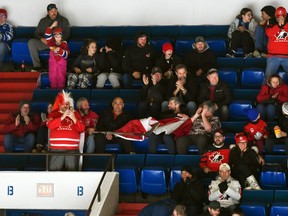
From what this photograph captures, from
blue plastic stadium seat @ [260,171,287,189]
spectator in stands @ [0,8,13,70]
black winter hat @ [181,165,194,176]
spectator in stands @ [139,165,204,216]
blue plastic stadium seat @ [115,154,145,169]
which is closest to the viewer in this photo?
spectator in stands @ [139,165,204,216]

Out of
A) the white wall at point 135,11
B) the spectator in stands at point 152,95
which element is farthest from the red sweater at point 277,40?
the spectator in stands at point 152,95

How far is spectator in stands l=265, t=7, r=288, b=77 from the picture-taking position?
15.2 meters

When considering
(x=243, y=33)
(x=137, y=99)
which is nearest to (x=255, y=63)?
(x=243, y=33)

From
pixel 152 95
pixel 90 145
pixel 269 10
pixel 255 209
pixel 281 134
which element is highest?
pixel 269 10

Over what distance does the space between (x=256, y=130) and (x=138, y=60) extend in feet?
8.20

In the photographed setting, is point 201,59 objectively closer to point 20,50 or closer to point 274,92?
point 274,92

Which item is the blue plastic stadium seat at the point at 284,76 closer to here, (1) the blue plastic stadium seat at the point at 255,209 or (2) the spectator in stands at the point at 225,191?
(2) the spectator in stands at the point at 225,191

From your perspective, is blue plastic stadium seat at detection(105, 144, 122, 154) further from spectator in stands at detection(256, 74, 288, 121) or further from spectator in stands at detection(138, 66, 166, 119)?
spectator in stands at detection(256, 74, 288, 121)

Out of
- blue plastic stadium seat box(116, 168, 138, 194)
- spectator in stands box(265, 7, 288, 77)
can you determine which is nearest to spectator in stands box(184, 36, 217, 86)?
spectator in stands box(265, 7, 288, 77)

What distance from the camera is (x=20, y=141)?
1473 cm

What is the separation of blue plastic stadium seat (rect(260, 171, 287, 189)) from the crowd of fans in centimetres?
14

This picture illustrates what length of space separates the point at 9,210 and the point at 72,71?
2401 mm

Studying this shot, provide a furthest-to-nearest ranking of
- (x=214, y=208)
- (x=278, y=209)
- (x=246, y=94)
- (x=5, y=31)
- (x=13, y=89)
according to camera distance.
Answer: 1. (x=5, y=31)
2. (x=13, y=89)
3. (x=246, y=94)
4. (x=278, y=209)
5. (x=214, y=208)

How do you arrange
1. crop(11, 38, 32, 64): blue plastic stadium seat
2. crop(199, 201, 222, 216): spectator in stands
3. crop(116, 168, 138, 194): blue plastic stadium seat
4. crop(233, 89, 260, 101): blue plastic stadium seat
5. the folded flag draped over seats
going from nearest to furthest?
crop(199, 201, 222, 216): spectator in stands
crop(116, 168, 138, 194): blue plastic stadium seat
the folded flag draped over seats
crop(233, 89, 260, 101): blue plastic stadium seat
crop(11, 38, 32, 64): blue plastic stadium seat
